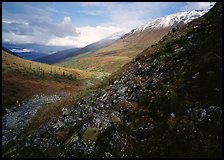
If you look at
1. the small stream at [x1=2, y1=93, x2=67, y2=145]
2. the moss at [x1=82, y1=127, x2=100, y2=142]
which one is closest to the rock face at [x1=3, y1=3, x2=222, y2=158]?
the moss at [x1=82, y1=127, x2=100, y2=142]

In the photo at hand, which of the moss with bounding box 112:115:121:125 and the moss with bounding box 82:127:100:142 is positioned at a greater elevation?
the moss with bounding box 112:115:121:125

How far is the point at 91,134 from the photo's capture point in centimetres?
2330

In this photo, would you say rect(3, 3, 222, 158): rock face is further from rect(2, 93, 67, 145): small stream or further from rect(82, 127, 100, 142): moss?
rect(2, 93, 67, 145): small stream

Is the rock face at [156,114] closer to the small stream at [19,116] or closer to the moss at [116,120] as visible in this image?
the moss at [116,120]

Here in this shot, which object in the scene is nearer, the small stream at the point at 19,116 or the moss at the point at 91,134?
the moss at the point at 91,134

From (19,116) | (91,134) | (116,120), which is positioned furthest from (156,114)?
(19,116)

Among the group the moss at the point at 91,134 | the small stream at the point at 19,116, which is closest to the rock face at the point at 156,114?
the moss at the point at 91,134

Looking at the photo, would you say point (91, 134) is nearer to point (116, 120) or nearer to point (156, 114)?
point (116, 120)

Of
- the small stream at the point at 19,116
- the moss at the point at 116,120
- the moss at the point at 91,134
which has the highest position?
the moss at the point at 116,120

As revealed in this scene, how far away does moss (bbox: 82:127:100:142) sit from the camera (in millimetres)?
22953

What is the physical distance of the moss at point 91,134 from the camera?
23.0 metres

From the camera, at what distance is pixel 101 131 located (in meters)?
23.3

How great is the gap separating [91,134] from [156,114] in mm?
5718

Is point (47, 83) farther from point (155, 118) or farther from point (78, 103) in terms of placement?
point (155, 118)
